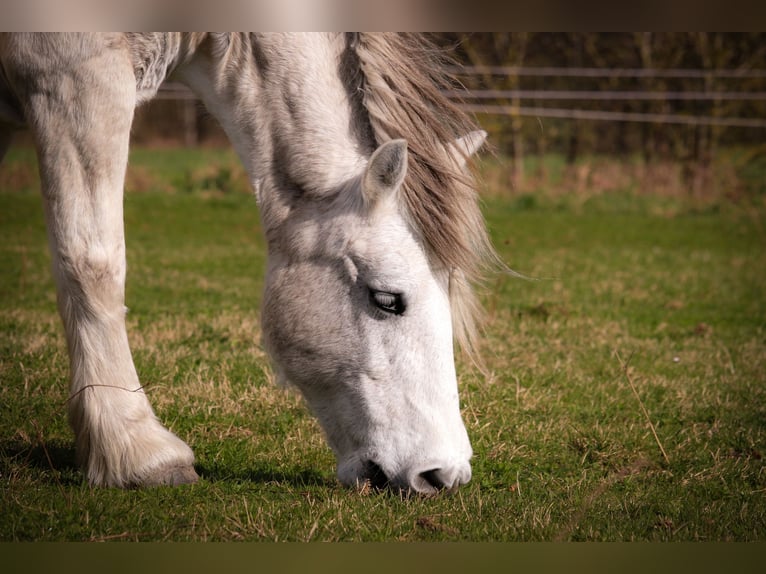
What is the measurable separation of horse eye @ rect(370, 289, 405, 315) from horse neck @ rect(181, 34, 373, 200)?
1.58 ft

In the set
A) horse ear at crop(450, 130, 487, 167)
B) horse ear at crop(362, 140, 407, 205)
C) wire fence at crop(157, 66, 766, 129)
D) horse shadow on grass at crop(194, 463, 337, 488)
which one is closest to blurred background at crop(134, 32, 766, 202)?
wire fence at crop(157, 66, 766, 129)

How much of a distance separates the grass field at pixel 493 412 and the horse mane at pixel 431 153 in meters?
0.78

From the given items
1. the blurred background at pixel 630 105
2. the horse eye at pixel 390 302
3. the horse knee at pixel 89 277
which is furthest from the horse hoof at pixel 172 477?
the blurred background at pixel 630 105

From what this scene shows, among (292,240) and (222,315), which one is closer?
(292,240)

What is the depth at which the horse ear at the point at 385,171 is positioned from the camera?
112 inches

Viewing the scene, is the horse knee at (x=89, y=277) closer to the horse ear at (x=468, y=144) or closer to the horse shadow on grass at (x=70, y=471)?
the horse shadow on grass at (x=70, y=471)

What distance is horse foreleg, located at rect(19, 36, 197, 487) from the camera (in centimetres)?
301

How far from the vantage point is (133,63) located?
126 inches

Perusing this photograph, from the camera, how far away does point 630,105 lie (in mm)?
15008

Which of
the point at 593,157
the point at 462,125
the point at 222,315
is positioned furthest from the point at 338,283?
the point at 593,157

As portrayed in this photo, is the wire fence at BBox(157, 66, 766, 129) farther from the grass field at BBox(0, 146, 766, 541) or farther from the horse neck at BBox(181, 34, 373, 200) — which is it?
the horse neck at BBox(181, 34, 373, 200)

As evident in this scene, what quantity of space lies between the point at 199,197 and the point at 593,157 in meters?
7.21

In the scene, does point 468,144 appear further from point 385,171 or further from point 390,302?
point 390,302
